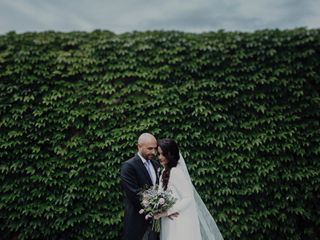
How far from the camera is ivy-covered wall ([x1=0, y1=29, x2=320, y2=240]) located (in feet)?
17.7

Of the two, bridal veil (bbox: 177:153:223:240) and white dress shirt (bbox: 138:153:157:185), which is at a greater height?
white dress shirt (bbox: 138:153:157:185)

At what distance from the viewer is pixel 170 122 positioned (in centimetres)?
555

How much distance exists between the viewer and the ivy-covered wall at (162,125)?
5.38 metres

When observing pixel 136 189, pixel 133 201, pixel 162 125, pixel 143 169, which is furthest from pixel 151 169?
pixel 162 125

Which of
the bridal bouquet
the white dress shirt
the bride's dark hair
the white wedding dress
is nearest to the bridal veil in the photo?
the bride's dark hair

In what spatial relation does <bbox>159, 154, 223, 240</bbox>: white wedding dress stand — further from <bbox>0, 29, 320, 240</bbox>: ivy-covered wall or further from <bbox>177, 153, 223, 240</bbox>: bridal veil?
<bbox>0, 29, 320, 240</bbox>: ivy-covered wall

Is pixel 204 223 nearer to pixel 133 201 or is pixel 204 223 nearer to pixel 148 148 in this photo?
pixel 133 201

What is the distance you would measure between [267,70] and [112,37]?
3215 millimetres

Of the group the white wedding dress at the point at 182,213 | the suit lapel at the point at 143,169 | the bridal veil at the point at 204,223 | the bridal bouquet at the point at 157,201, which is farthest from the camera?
the suit lapel at the point at 143,169

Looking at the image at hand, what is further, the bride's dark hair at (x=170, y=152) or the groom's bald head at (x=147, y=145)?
the groom's bald head at (x=147, y=145)

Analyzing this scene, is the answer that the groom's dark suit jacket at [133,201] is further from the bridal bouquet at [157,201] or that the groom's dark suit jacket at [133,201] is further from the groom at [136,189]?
the bridal bouquet at [157,201]

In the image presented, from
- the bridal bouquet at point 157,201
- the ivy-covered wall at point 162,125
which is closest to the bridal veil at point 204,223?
the bridal bouquet at point 157,201

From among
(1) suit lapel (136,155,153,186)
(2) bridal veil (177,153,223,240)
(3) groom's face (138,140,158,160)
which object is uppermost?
(3) groom's face (138,140,158,160)

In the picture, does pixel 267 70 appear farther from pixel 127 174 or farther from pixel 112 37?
pixel 127 174
